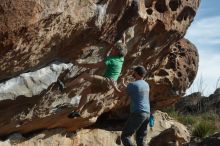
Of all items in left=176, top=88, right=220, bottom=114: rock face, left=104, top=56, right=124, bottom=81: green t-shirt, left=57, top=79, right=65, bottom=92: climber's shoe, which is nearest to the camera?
left=104, top=56, right=124, bottom=81: green t-shirt

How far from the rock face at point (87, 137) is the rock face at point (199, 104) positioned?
7.50 m

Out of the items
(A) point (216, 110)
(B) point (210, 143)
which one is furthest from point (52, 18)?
(A) point (216, 110)

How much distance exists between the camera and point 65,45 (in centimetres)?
1324

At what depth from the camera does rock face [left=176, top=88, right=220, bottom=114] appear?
1107 inches

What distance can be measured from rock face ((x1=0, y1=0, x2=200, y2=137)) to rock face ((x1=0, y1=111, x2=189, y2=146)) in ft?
0.90

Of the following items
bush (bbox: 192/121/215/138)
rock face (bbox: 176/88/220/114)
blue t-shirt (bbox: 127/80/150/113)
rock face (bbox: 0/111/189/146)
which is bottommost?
rock face (bbox: 176/88/220/114)

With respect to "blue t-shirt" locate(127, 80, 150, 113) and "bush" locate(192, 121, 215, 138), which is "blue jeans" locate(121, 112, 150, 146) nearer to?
"blue t-shirt" locate(127, 80, 150, 113)

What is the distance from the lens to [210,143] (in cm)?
1353

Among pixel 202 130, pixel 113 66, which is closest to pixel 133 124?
pixel 113 66

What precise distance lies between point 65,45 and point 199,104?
16.4 metres

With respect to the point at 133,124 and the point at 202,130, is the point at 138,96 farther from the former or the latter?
the point at 202,130

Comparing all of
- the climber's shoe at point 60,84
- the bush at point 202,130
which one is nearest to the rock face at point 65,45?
the climber's shoe at point 60,84

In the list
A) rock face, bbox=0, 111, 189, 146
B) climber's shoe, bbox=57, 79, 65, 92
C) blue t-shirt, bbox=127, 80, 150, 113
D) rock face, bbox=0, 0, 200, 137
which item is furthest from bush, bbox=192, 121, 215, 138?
blue t-shirt, bbox=127, 80, 150, 113

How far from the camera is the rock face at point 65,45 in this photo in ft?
38.4
